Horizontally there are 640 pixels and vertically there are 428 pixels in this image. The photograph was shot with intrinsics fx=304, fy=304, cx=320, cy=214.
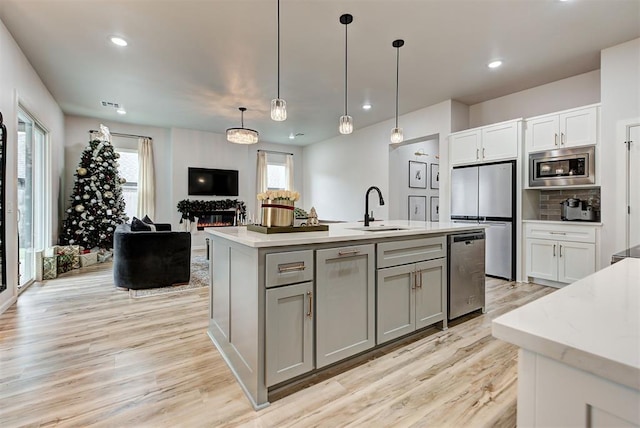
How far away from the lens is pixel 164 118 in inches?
253

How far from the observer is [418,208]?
7.07m

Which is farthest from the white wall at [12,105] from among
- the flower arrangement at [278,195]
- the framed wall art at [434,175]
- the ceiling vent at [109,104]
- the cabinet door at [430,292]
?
the framed wall art at [434,175]

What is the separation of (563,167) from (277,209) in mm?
4028

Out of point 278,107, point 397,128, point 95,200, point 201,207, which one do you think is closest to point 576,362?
point 278,107

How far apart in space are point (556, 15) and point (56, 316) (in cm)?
576

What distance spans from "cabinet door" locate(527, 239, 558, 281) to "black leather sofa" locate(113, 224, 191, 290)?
15.8 feet

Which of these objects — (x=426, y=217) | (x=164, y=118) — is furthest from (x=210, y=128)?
(x=426, y=217)

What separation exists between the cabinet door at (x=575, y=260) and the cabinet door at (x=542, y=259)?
6cm

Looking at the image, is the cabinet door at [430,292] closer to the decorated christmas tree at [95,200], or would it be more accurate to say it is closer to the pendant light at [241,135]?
the pendant light at [241,135]

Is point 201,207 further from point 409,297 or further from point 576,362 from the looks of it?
point 576,362

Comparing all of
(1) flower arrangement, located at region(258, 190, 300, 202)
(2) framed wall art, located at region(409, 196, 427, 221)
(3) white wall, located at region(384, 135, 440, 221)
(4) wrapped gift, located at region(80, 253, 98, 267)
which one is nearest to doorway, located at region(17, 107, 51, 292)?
(4) wrapped gift, located at region(80, 253, 98, 267)

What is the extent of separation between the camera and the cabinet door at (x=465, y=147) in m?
4.87

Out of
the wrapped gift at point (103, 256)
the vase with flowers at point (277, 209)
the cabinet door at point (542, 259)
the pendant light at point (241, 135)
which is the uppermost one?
the pendant light at point (241, 135)

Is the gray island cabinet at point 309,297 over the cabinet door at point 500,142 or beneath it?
beneath
